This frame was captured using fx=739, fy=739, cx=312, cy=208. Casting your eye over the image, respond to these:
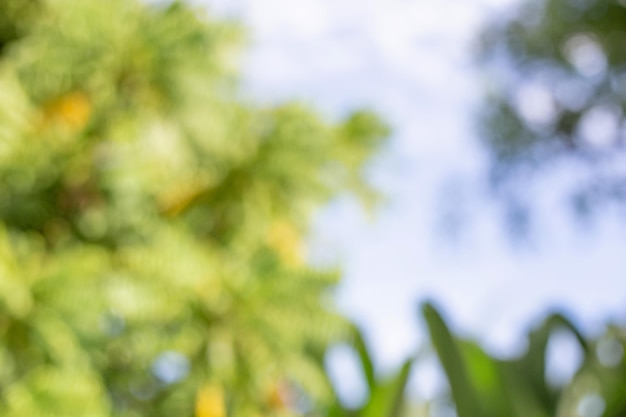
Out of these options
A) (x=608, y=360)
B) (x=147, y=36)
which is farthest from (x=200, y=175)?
(x=608, y=360)

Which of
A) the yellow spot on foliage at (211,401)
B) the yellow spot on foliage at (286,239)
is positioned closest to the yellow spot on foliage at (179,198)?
the yellow spot on foliage at (286,239)

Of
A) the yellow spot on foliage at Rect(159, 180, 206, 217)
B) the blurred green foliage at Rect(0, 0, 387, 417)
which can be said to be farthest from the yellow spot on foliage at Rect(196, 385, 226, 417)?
the yellow spot on foliage at Rect(159, 180, 206, 217)

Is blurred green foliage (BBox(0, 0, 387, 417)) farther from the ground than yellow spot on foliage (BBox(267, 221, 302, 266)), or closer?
farther from the ground

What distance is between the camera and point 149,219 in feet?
4.37

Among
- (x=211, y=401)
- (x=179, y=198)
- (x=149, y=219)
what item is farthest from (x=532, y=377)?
(x=179, y=198)

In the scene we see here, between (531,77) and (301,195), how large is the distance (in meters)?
3.68

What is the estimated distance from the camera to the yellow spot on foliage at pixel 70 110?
1.29 metres

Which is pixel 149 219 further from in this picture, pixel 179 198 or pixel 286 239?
pixel 286 239

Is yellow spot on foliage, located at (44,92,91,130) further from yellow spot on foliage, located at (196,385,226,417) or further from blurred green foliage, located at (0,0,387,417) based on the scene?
yellow spot on foliage, located at (196,385,226,417)

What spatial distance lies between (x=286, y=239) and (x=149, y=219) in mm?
328

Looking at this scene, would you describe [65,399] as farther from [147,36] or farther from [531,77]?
[531,77]

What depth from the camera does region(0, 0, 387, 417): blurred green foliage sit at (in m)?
1.03

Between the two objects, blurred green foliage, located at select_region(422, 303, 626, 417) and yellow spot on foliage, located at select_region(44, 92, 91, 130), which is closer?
blurred green foliage, located at select_region(422, 303, 626, 417)

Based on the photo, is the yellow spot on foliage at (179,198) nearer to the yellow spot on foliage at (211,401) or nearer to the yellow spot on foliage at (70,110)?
the yellow spot on foliage at (70,110)
